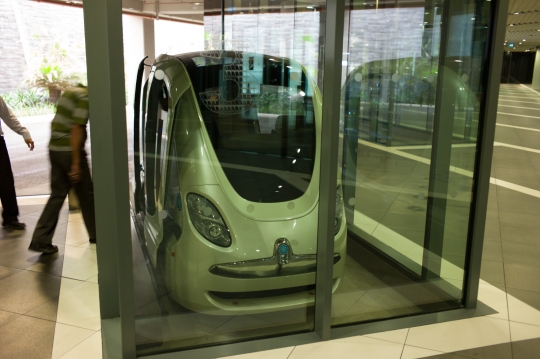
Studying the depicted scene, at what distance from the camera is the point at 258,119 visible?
2.84 meters

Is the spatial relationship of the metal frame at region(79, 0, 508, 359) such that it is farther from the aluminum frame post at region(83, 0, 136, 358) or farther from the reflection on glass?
the reflection on glass

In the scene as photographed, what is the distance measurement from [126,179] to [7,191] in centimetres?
327

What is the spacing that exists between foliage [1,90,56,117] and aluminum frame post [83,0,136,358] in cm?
311

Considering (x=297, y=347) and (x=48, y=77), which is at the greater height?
(x=48, y=77)

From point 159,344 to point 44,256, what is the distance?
204 centimetres

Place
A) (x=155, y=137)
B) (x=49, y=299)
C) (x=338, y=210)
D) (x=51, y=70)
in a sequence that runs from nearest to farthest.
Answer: (x=155, y=137), (x=338, y=210), (x=49, y=299), (x=51, y=70)

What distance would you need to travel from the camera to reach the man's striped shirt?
392 cm

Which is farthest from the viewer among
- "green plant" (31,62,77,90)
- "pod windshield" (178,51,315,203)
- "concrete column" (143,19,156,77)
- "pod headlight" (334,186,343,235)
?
"green plant" (31,62,77,90)

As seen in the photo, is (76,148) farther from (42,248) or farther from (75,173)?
(42,248)

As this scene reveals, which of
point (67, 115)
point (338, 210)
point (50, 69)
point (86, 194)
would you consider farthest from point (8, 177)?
point (338, 210)

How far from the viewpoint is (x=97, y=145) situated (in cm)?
264

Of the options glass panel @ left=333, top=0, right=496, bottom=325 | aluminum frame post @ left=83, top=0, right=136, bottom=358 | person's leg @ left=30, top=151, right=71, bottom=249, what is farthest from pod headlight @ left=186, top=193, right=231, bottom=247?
person's leg @ left=30, top=151, right=71, bottom=249

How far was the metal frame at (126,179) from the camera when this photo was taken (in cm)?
233

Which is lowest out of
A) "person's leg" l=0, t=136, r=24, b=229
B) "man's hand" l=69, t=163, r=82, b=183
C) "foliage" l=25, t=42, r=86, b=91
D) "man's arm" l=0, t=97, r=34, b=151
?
"person's leg" l=0, t=136, r=24, b=229
